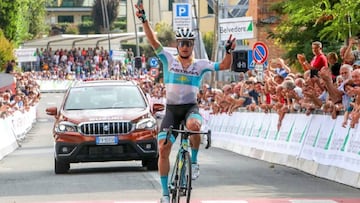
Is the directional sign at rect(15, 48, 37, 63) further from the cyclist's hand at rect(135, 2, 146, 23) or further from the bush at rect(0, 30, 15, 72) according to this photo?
the cyclist's hand at rect(135, 2, 146, 23)

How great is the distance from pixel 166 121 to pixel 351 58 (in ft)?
22.7

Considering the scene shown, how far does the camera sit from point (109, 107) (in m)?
21.4

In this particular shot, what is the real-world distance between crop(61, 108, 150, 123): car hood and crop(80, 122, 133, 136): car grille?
0.35ft

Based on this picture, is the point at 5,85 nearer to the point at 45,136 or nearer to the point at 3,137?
the point at 45,136

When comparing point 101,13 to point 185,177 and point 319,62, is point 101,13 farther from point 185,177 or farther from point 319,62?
point 185,177

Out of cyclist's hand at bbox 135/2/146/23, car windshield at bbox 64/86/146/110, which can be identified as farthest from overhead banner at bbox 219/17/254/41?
cyclist's hand at bbox 135/2/146/23

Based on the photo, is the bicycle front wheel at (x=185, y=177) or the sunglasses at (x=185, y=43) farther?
the sunglasses at (x=185, y=43)

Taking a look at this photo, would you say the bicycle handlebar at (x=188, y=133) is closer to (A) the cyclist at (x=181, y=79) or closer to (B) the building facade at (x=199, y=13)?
(A) the cyclist at (x=181, y=79)

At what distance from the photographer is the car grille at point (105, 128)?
2042 centimetres

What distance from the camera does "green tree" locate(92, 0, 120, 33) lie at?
433 ft

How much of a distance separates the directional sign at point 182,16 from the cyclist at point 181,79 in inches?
1070

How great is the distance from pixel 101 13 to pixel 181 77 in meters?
119

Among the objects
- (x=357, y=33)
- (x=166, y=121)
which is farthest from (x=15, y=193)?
(x=357, y=33)

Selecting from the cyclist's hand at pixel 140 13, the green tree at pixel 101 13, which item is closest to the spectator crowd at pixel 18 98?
the cyclist's hand at pixel 140 13
